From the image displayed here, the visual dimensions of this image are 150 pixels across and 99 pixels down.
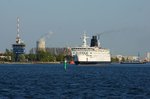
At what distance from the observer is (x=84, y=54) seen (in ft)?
655

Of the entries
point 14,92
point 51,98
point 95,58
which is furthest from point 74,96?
point 95,58

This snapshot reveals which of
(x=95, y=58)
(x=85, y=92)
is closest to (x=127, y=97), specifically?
(x=85, y=92)

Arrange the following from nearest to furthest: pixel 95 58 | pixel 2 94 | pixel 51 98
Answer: pixel 51 98 < pixel 2 94 < pixel 95 58

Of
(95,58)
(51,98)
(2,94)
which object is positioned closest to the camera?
(51,98)

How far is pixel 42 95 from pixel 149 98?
33.7ft

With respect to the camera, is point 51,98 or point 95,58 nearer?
point 51,98

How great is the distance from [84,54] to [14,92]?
145 meters

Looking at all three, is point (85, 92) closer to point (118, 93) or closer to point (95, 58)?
point (118, 93)

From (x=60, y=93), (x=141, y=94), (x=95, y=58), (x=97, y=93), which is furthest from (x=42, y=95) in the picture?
(x=95, y=58)

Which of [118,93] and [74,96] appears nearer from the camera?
[74,96]

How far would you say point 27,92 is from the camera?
55.2 m

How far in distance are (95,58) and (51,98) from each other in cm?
14991

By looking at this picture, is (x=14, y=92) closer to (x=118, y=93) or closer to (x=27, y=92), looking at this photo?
(x=27, y=92)

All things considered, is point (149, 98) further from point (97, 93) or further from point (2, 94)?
point (2, 94)
